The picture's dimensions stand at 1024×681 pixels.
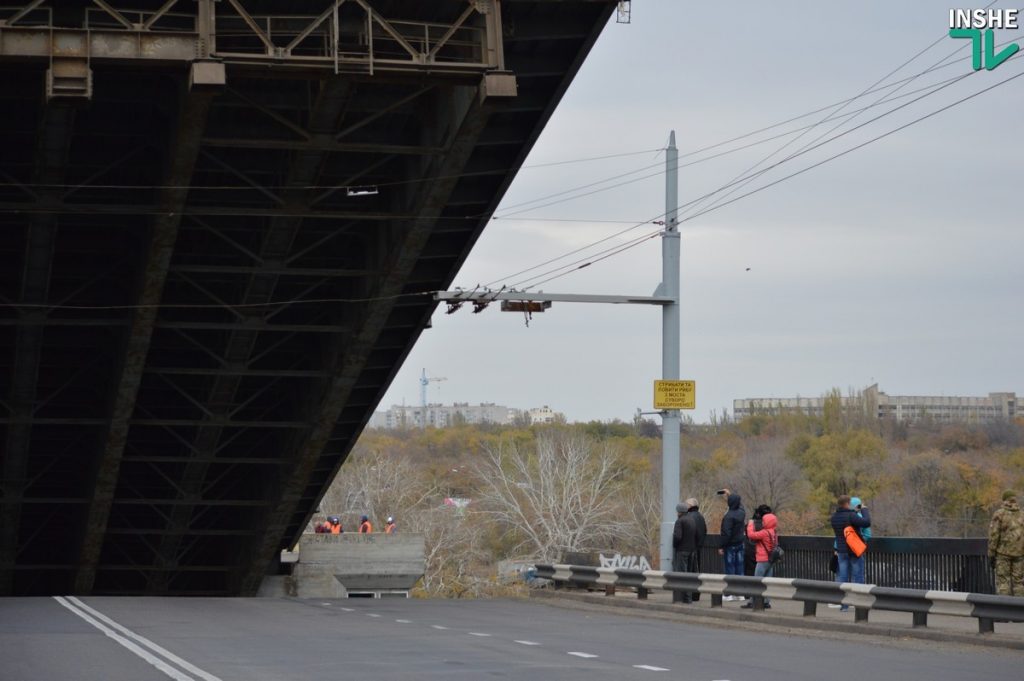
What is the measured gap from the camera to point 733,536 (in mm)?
22547

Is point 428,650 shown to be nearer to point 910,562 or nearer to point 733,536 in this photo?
point 910,562

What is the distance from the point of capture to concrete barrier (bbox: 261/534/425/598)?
36094 mm

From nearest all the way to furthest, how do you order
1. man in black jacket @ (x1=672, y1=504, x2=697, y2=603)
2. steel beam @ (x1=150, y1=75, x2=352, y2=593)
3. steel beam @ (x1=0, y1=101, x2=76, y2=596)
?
steel beam @ (x1=150, y1=75, x2=352, y2=593)
steel beam @ (x1=0, y1=101, x2=76, y2=596)
man in black jacket @ (x1=672, y1=504, x2=697, y2=603)

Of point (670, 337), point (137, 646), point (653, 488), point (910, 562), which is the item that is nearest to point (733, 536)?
point (910, 562)

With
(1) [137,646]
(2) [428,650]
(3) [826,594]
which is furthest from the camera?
(3) [826,594]

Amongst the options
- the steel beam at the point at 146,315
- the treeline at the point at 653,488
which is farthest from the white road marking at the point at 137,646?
the treeline at the point at 653,488

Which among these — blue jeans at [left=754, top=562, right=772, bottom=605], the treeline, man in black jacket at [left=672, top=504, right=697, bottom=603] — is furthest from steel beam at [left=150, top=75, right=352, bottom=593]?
the treeline

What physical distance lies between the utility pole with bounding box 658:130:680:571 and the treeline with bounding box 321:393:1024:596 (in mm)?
51294

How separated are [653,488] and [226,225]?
7344 centimetres

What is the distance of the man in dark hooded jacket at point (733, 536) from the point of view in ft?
73.6

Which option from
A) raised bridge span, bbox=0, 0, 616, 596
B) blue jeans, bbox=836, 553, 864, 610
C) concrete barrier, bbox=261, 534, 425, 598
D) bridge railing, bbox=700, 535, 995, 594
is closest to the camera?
bridge railing, bbox=700, 535, 995, 594

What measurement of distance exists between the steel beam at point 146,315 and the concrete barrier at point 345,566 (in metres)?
5.21

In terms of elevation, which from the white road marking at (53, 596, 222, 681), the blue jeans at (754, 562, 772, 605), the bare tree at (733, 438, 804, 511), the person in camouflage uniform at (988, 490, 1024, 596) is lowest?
the white road marking at (53, 596, 222, 681)

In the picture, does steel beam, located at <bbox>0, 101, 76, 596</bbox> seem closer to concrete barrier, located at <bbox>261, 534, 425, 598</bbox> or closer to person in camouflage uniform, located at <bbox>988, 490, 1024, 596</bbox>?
concrete barrier, located at <bbox>261, 534, 425, 598</bbox>
